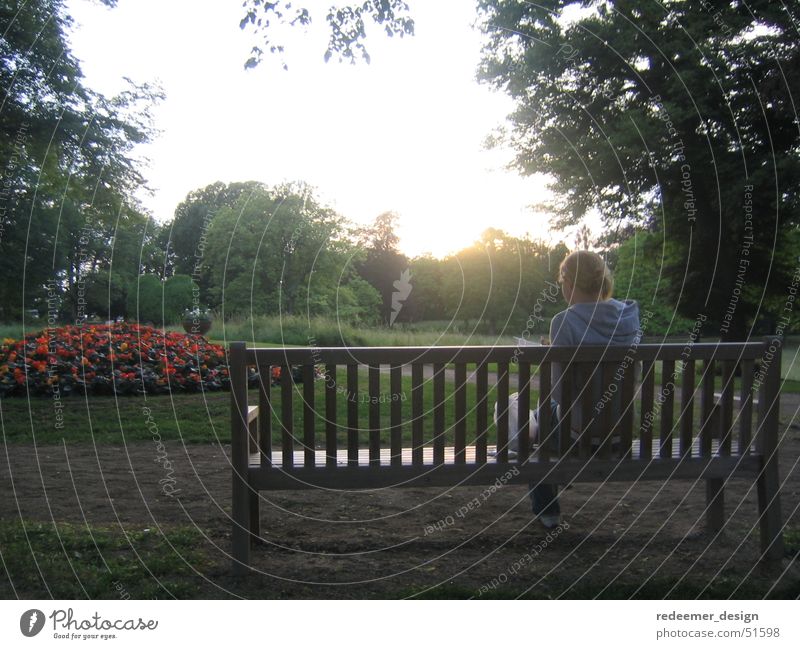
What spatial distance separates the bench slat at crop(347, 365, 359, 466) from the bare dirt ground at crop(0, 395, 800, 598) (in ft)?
1.84

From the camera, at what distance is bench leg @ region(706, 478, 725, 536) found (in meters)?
3.93

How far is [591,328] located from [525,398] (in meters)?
0.59

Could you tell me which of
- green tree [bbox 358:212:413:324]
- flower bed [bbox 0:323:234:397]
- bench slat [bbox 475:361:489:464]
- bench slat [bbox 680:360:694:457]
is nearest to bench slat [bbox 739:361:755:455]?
bench slat [bbox 680:360:694:457]

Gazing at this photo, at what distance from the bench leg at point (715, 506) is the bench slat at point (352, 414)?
2.01 metres

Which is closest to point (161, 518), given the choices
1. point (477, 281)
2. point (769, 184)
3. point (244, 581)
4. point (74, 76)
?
point (244, 581)

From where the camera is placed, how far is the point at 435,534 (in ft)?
13.1

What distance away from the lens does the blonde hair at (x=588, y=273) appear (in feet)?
12.6

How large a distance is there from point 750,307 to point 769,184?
163 inches

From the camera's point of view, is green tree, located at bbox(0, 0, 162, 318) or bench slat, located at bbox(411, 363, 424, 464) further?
green tree, located at bbox(0, 0, 162, 318)

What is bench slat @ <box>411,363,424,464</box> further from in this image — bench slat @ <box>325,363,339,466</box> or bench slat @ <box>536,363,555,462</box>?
bench slat @ <box>536,363,555,462</box>

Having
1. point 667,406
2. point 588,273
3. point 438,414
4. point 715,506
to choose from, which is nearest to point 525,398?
point 438,414

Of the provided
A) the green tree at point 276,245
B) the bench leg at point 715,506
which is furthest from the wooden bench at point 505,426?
the green tree at point 276,245

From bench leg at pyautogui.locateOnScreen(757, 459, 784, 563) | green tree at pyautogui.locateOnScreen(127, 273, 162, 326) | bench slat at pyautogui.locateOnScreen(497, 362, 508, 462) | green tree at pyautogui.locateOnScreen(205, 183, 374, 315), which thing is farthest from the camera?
green tree at pyautogui.locateOnScreen(127, 273, 162, 326)
